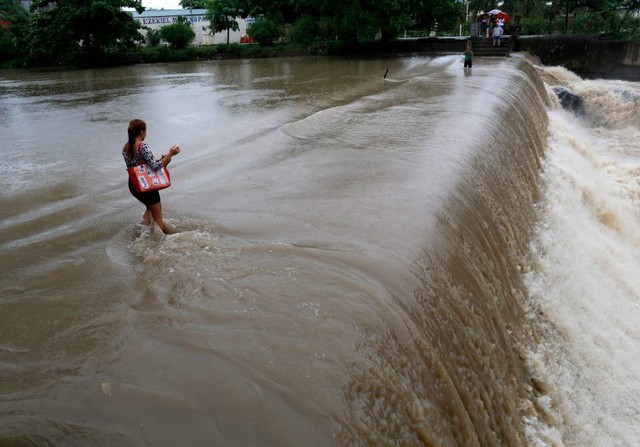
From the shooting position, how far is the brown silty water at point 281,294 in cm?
254

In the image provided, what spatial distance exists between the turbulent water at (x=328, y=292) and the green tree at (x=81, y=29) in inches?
889

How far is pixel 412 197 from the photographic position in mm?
5027

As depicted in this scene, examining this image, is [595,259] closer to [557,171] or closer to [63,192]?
[557,171]

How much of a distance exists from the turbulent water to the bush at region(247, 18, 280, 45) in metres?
27.6

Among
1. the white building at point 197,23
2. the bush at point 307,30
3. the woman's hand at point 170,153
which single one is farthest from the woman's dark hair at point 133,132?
the white building at point 197,23

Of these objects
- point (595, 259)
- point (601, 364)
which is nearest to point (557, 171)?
point (595, 259)

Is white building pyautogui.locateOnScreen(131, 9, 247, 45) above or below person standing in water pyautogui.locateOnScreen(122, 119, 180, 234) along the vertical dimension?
above

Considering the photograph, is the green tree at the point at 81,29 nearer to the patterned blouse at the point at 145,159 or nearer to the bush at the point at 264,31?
the bush at the point at 264,31

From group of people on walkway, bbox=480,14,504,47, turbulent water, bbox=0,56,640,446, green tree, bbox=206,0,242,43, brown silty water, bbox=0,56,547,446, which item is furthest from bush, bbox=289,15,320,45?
brown silty water, bbox=0,56,547,446

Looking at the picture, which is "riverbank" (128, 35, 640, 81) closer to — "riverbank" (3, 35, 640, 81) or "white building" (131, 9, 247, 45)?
"riverbank" (3, 35, 640, 81)

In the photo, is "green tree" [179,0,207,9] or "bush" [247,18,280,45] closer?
"bush" [247,18,280,45]

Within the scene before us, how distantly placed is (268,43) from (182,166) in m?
30.3

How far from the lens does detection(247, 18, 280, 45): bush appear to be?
3462 centimetres

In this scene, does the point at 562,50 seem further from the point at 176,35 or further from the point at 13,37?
the point at 13,37
